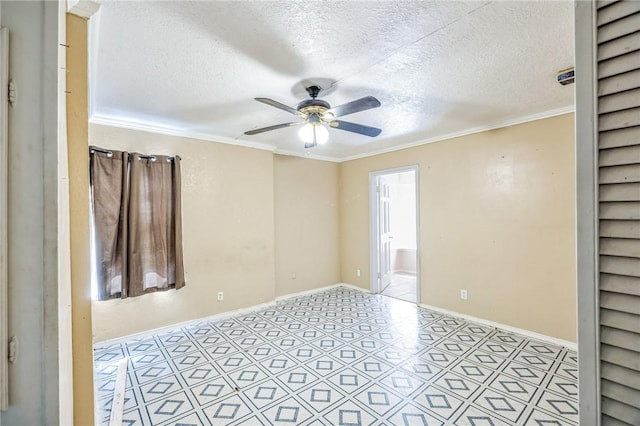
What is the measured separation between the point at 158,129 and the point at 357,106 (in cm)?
253

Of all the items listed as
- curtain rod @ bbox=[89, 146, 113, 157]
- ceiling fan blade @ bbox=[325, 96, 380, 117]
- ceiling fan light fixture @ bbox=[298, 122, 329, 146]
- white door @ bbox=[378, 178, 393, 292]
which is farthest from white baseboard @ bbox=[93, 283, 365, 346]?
ceiling fan blade @ bbox=[325, 96, 380, 117]

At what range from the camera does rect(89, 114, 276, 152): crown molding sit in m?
2.99

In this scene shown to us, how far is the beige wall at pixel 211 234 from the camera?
10.4ft

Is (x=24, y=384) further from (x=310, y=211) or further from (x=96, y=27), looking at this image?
(x=310, y=211)

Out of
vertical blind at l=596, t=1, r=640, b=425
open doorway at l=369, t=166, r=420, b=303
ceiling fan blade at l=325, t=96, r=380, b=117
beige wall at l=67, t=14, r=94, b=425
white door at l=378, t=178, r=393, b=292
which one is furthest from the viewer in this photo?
white door at l=378, t=178, r=393, b=292

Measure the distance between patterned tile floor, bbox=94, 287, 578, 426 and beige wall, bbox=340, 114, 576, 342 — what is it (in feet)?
1.23

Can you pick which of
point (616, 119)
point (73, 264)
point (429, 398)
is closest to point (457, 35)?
point (616, 119)

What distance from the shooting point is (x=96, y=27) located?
5.24ft

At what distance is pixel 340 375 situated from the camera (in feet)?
8.01

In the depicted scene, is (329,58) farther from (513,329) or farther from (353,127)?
(513,329)

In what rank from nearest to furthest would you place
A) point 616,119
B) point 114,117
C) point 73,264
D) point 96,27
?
1. point 616,119
2. point 73,264
3. point 96,27
4. point 114,117

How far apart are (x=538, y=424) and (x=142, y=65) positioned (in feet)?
11.9

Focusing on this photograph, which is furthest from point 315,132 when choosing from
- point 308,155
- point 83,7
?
point 308,155

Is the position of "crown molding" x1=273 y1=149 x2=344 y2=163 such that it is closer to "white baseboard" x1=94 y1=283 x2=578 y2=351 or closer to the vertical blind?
"white baseboard" x1=94 y1=283 x2=578 y2=351
